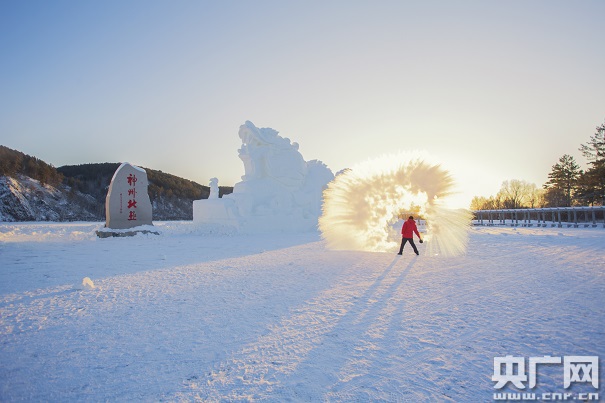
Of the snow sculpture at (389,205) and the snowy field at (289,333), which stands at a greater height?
Result: the snow sculpture at (389,205)

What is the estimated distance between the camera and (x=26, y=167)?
2537 inches

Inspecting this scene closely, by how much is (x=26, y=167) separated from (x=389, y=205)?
80.6 meters

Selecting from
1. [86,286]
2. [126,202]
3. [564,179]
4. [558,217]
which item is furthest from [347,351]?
[564,179]

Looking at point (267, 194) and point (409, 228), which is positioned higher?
point (267, 194)

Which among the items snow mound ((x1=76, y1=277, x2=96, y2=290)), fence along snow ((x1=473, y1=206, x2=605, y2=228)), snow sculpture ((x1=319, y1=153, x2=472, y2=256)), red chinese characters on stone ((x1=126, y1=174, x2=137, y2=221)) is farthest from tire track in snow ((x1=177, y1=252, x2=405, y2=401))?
fence along snow ((x1=473, y1=206, x2=605, y2=228))

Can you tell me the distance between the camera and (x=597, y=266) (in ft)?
30.3

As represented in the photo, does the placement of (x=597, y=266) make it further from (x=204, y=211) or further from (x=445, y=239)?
(x=204, y=211)

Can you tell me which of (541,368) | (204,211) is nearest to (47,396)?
(541,368)

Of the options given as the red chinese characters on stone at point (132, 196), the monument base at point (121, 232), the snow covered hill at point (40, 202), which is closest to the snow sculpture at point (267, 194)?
the monument base at point (121, 232)

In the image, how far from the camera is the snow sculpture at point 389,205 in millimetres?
12188

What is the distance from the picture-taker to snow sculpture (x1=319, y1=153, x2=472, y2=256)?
40.0 feet

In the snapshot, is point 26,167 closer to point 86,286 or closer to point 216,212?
point 216,212

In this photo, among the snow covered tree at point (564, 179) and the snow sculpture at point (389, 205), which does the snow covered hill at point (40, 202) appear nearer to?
the snow sculpture at point (389, 205)

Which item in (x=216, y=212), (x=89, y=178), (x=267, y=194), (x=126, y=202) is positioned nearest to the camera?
(x=126, y=202)
